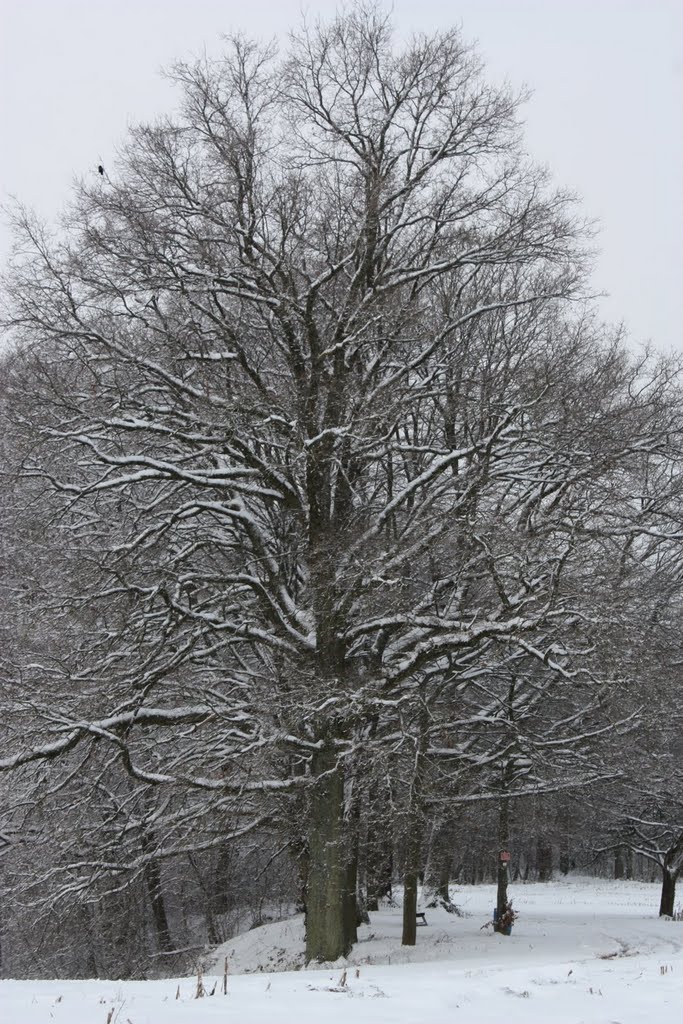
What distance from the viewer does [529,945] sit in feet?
51.7

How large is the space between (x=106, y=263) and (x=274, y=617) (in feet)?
16.5

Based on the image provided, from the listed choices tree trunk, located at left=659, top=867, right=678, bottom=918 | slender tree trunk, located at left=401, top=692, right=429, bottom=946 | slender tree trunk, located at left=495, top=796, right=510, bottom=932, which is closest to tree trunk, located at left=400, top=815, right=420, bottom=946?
slender tree trunk, located at left=401, top=692, right=429, bottom=946

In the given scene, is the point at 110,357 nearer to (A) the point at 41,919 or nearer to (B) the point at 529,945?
(A) the point at 41,919

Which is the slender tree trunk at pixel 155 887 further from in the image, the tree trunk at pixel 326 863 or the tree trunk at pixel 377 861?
the tree trunk at pixel 377 861

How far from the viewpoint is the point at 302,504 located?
13.4 meters

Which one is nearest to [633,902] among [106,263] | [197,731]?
[197,731]

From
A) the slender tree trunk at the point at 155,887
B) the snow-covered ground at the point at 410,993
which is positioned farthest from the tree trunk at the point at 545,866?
the snow-covered ground at the point at 410,993

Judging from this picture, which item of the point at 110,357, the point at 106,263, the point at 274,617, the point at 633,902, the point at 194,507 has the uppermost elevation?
the point at 106,263

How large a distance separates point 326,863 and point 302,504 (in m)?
4.57

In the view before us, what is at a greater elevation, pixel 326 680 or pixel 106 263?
pixel 106 263

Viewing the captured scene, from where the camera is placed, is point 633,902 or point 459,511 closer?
point 459,511

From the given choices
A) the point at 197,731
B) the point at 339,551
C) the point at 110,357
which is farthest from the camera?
the point at 197,731

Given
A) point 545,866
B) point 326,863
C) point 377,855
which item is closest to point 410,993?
point 326,863

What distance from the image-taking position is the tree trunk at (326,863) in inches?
485
